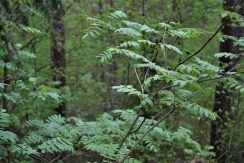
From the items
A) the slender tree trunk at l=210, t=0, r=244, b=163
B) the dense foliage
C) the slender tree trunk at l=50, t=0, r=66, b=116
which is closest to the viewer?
the dense foliage

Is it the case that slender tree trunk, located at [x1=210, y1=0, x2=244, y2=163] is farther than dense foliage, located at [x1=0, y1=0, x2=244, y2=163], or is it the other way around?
slender tree trunk, located at [x1=210, y1=0, x2=244, y2=163]

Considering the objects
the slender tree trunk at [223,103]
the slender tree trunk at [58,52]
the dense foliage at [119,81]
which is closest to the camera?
the dense foliage at [119,81]

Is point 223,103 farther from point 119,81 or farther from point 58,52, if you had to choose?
point 119,81

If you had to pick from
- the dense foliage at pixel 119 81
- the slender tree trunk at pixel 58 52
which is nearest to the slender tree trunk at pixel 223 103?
the dense foliage at pixel 119 81

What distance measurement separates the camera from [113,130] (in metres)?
4.14

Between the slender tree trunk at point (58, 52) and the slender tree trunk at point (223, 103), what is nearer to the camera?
the slender tree trunk at point (223, 103)

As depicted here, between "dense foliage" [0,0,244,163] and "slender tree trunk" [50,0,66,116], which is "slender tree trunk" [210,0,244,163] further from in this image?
"slender tree trunk" [50,0,66,116]

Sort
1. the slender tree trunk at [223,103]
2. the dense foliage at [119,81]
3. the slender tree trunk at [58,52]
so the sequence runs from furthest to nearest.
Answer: the slender tree trunk at [58,52], the slender tree trunk at [223,103], the dense foliage at [119,81]

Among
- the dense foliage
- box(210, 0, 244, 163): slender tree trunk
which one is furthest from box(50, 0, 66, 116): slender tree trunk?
box(210, 0, 244, 163): slender tree trunk

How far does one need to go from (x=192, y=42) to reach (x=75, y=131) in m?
6.47

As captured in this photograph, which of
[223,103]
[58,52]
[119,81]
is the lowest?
[119,81]

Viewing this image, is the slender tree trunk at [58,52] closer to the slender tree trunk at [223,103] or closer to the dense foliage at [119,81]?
the dense foliage at [119,81]

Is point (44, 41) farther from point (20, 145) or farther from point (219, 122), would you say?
point (20, 145)

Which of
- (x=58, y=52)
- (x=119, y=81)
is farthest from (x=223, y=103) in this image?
(x=119, y=81)
